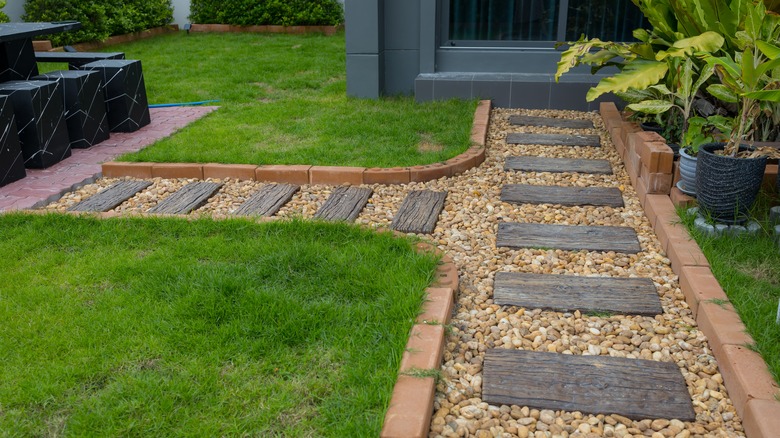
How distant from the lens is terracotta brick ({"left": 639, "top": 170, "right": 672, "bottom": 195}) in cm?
436

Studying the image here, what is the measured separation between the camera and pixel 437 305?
3023 mm

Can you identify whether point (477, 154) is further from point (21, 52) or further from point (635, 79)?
point (21, 52)

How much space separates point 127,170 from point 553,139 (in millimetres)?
3588

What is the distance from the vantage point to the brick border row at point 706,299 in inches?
92.7

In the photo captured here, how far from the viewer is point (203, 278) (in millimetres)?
3273

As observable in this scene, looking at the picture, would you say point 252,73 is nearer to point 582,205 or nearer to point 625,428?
point 582,205

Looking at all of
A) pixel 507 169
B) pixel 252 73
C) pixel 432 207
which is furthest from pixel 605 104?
pixel 252 73

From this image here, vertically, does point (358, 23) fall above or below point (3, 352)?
above

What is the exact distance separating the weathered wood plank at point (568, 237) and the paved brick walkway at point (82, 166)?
3129mm

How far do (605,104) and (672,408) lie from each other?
16.0ft

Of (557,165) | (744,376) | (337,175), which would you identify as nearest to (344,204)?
(337,175)

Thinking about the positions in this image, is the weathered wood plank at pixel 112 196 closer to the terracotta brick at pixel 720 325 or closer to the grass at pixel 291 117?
the grass at pixel 291 117

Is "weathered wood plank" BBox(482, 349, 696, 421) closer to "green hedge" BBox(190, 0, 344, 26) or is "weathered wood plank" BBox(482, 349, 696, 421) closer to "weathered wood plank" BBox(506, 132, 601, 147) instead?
"weathered wood plank" BBox(506, 132, 601, 147)

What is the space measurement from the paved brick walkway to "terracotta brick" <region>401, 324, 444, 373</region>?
Result: 3119 mm
